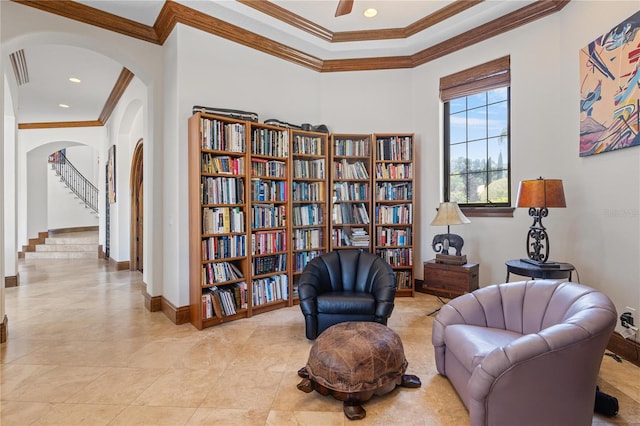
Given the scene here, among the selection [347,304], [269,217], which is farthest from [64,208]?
[347,304]

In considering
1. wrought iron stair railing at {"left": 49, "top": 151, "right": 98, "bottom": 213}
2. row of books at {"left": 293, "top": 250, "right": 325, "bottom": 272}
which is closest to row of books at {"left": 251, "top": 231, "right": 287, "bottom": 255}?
row of books at {"left": 293, "top": 250, "right": 325, "bottom": 272}

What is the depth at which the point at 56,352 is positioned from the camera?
289 centimetres

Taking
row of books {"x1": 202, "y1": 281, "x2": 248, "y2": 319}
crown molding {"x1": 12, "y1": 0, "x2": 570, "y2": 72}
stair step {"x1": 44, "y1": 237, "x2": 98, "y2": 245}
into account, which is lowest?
row of books {"x1": 202, "y1": 281, "x2": 248, "y2": 319}

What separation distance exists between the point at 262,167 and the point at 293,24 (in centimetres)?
184

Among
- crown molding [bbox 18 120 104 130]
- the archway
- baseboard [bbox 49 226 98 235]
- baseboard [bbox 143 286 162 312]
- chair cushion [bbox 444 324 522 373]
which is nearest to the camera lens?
chair cushion [bbox 444 324 522 373]

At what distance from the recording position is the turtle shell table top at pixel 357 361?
2.02 m

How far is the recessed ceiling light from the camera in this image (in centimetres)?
390

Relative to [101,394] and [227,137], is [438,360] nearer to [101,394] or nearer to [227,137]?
[101,394]

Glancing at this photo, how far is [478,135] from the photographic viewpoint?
14.3 feet

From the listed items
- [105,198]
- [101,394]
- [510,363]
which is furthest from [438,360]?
[105,198]

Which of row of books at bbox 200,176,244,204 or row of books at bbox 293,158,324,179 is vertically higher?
row of books at bbox 293,158,324,179

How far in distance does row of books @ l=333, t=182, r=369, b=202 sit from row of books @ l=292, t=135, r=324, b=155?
522 millimetres

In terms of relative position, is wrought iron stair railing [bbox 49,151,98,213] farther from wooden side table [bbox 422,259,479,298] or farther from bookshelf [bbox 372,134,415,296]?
wooden side table [bbox 422,259,479,298]

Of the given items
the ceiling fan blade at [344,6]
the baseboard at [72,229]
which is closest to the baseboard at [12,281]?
the baseboard at [72,229]
